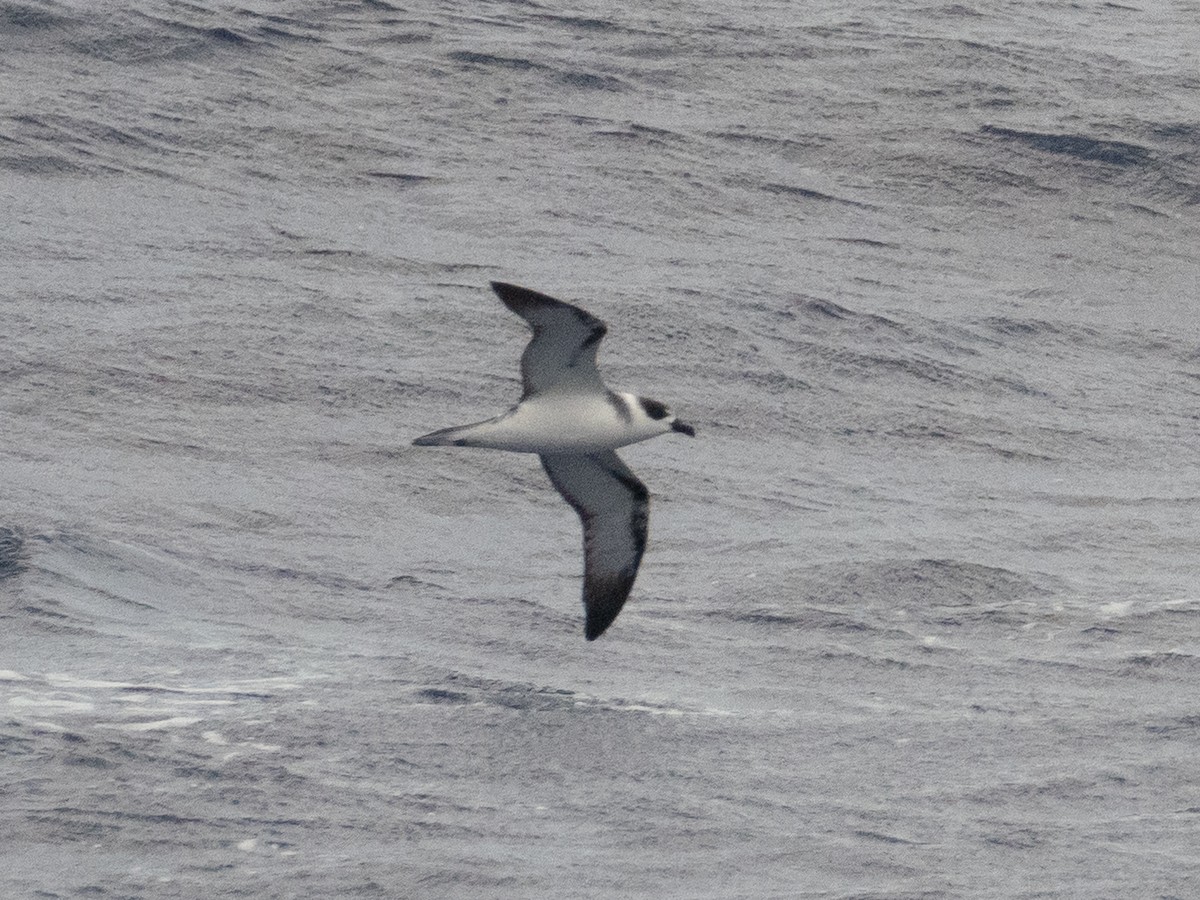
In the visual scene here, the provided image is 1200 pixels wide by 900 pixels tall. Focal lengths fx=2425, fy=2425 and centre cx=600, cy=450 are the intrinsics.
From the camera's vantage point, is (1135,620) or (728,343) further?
(728,343)

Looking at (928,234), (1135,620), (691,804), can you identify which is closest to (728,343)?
(928,234)

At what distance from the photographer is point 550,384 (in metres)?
14.3

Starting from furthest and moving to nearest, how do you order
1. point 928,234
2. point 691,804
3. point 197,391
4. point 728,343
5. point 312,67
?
point 312,67 < point 928,234 < point 728,343 < point 197,391 < point 691,804

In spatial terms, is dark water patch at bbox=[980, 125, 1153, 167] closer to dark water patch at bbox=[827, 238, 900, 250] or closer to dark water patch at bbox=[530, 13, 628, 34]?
dark water patch at bbox=[827, 238, 900, 250]

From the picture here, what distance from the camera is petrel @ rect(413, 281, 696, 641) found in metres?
13.6

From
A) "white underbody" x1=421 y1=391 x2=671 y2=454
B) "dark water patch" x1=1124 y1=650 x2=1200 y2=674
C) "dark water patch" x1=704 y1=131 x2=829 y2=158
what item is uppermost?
"white underbody" x1=421 y1=391 x2=671 y2=454

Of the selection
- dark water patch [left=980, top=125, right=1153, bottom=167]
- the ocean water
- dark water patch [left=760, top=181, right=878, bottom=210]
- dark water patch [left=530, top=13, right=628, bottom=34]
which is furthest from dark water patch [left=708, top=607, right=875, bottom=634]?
dark water patch [left=530, top=13, right=628, bottom=34]

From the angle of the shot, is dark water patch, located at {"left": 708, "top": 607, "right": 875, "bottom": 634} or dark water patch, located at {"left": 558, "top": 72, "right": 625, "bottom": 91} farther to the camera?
dark water patch, located at {"left": 558, "top": 72, "right": 625, "bottom": 91}

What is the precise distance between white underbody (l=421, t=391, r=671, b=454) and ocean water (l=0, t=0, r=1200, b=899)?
6.40 feet

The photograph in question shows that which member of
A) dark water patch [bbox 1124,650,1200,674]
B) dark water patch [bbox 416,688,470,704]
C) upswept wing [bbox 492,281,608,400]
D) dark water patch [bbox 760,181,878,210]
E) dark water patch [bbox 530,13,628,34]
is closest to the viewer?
upswept wing [bbox 492,281,608,400]

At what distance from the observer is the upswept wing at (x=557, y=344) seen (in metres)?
13.1

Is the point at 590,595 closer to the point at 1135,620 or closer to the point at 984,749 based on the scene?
the point at 984,749

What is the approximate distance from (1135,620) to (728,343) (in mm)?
6085

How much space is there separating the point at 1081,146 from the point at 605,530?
14.7 meters
